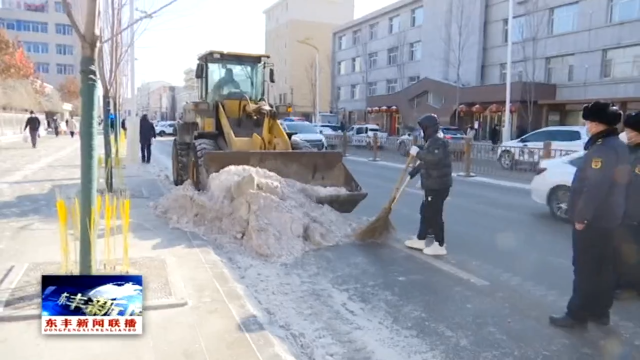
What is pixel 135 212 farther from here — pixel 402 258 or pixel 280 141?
pixel 402 258

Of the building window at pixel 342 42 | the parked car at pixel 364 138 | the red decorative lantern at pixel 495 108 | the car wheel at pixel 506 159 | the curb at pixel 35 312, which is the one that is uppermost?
the building window at pixel 342 42

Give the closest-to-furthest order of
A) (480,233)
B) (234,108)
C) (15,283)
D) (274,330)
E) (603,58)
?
(274,330) < (15,283) < (480,233) < (234,108) < (603,58)

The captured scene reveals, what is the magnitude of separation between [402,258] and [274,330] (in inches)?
110

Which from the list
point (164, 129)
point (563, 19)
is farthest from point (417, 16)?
point (164, 129)

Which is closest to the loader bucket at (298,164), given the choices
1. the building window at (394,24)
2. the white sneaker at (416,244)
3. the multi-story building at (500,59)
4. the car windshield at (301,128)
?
the white sneaker at (416,244)

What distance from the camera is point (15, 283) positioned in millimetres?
4703

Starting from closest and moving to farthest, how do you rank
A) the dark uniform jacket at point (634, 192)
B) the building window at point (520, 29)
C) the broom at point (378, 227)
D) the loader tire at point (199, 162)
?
the dark uniform jacket at point (634, 192)
the broom at point (378, 227)
the loader tire at point (199, 162)
the building window at point (520, 29)

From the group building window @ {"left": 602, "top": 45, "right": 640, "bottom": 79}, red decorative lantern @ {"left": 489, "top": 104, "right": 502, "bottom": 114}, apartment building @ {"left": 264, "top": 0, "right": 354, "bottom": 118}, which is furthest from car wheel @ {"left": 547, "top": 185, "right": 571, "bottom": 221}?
apartment building @ {"left": 264, "top": 0, "right": 354, "bottom": 118}

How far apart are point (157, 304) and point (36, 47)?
299 ft

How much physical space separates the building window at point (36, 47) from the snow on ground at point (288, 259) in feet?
281

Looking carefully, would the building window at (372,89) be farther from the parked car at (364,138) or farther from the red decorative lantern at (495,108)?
the parked car at (364,138)

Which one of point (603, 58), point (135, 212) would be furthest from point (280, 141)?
point (603, 58)

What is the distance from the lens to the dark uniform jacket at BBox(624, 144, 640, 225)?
5129mm

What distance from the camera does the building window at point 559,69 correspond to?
111 feet
